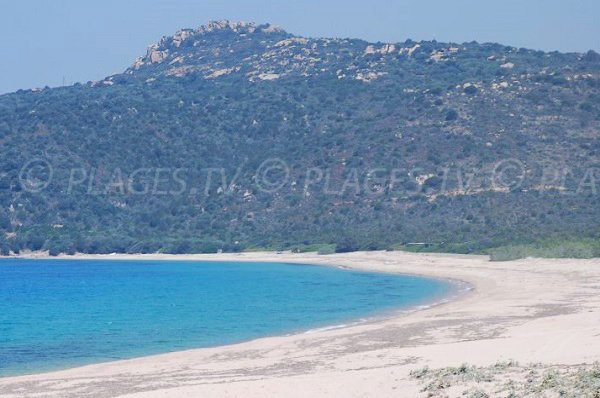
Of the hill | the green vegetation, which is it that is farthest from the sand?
the hill

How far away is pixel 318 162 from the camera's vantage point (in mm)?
83562

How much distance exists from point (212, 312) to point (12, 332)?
7.29m

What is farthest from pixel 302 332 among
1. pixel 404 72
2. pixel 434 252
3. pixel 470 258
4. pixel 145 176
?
pixel 404 72

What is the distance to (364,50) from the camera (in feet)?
430

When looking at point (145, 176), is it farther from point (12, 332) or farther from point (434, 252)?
point (12, 332)
